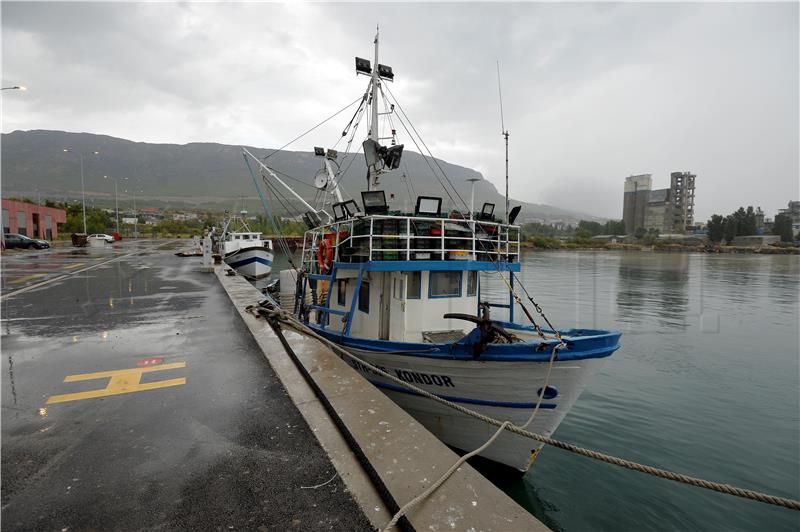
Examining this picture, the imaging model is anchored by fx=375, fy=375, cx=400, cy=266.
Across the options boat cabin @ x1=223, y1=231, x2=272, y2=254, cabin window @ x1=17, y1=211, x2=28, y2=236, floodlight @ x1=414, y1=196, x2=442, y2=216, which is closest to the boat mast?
floodlight @ x1=414, y1=196, x2=442, y2=216

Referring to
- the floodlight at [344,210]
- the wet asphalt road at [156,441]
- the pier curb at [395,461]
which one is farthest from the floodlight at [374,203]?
the wet asphalt road at [156,441]

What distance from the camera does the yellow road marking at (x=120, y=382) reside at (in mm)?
5465

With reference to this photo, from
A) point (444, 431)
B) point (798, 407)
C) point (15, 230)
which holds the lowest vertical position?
point (798, 407)

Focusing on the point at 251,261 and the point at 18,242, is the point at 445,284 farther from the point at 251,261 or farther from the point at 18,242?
the point at 18,242

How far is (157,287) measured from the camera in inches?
639

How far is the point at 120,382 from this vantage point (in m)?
6.02

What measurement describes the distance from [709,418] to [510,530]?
10681 millimetres

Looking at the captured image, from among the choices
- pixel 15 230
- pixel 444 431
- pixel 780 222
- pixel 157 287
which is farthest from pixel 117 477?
pixel 780 222

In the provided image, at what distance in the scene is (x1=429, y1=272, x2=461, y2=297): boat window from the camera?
837 centimetres

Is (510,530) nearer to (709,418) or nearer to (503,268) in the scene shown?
(503,268)

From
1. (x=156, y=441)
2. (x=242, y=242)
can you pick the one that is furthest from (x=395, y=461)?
(x=242, y=242)

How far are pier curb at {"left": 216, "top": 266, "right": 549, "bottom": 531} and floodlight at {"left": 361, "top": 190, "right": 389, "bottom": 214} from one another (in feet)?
11.4

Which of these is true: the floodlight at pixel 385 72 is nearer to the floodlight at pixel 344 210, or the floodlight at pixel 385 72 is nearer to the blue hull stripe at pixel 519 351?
the floodlight at pixel 344 210

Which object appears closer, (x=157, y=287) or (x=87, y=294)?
(x=87, y=294)
